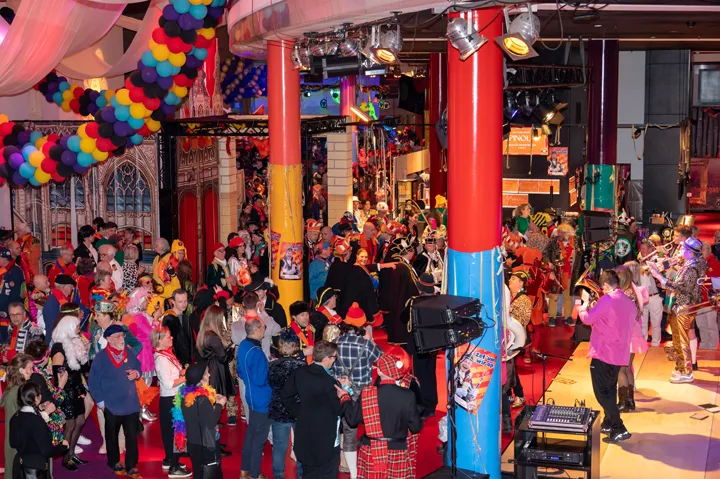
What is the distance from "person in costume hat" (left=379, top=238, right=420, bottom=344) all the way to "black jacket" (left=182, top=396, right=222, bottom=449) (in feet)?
11.6

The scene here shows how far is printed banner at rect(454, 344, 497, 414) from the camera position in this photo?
7.03 meters

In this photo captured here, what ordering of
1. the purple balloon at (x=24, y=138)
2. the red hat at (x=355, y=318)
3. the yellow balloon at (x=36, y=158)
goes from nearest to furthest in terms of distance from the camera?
the red hat at (x=355, y=318), the yellow balloon at (x=36, y=158), the purple balloon at (x=24, y=138)

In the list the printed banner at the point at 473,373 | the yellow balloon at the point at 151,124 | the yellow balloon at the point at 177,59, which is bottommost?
the printed banner at the point at 473,373

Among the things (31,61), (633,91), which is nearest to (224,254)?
(31,61)

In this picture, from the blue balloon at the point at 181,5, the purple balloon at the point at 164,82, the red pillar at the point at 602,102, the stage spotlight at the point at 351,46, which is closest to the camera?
the stage spotlight at the point at 351,46

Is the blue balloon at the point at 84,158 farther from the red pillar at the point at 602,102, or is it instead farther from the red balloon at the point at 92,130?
the red pillar at the point at 602,102

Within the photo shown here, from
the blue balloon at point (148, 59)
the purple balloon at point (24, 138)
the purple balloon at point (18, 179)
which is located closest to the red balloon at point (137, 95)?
the blue balloon at point (148, 59)

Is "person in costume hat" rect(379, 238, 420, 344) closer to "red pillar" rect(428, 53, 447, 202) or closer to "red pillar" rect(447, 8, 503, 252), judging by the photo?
Result: "red pillar" rect(447, 8, 503, 252)

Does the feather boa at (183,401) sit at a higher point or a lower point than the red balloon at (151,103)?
lower

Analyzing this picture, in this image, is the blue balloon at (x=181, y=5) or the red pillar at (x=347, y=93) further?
the red pillar at (x=347, y=93)

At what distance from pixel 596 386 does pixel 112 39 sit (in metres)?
9.55

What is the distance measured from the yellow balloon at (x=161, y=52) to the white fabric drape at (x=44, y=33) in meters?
0.51

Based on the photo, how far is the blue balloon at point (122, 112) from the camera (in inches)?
418

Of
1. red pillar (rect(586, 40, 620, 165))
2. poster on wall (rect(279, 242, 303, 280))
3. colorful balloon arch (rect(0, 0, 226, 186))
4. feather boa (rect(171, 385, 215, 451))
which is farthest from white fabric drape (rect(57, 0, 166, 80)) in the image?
red pillar (rect(586, 40, 620, 165))
